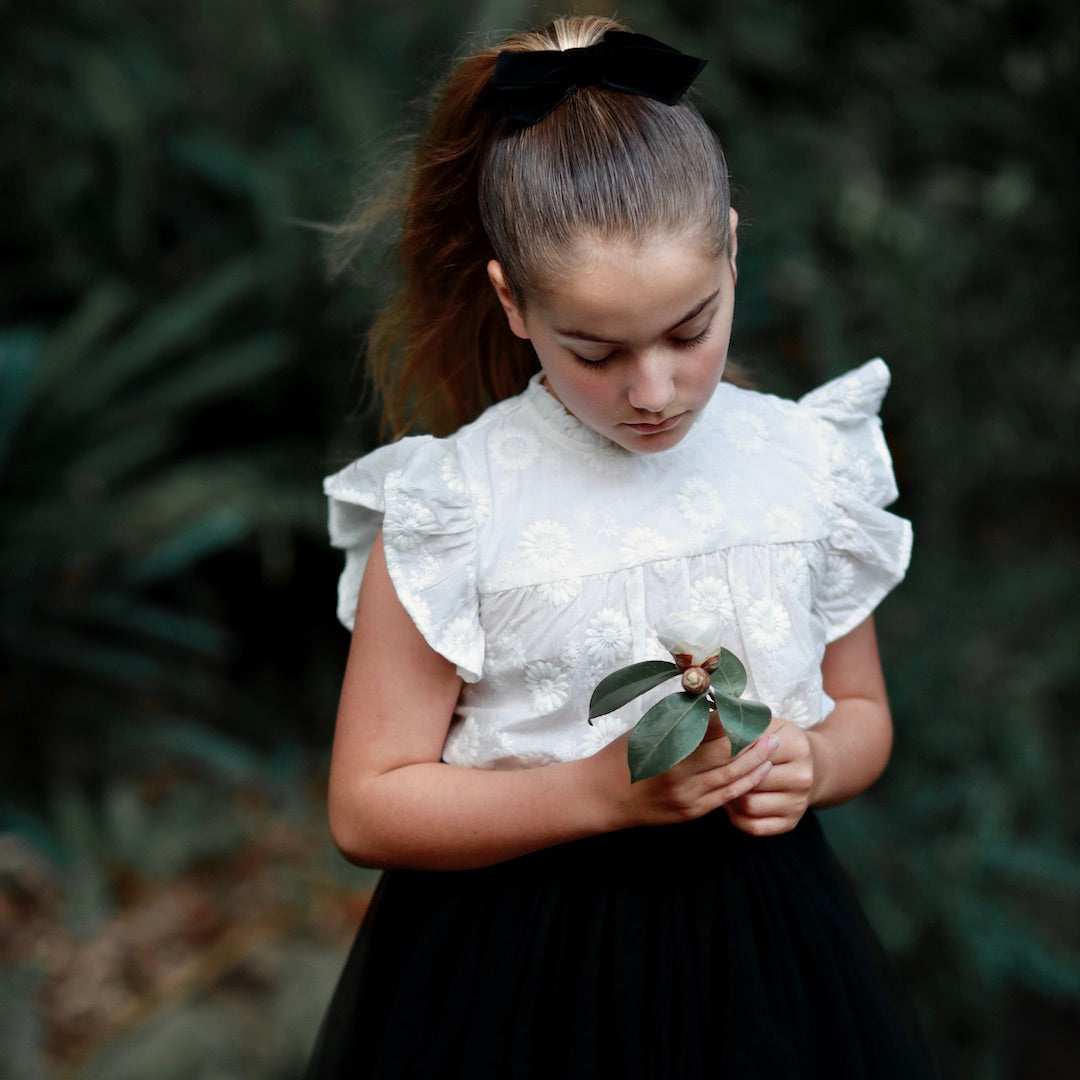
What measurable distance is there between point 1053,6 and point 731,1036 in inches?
107

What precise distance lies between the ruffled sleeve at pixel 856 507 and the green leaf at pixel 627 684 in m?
0.34

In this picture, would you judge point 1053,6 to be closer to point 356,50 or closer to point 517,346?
point 356,50

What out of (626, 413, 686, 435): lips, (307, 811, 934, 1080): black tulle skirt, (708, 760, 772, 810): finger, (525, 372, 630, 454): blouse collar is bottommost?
(307, 811, 934, 1080): black tulle skirt

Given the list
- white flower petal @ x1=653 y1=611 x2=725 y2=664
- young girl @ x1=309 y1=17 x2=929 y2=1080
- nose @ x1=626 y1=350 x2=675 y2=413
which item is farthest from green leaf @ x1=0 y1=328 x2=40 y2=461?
white flower petal @ x1=653 y1=611 x2=725 y2=664

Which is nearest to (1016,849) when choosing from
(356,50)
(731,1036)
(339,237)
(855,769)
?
(855,769)

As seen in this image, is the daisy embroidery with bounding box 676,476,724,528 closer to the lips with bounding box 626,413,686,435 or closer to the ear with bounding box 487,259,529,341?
the lips with bounding box 626,413,686,435

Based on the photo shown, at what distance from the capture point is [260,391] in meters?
3.35

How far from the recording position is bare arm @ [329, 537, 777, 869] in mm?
1143

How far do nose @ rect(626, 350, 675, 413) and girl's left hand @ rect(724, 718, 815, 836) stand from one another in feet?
1.03

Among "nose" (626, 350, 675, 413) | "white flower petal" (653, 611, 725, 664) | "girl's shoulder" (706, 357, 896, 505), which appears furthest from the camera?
"girl's shoulder" (706, 357, 896, 505)

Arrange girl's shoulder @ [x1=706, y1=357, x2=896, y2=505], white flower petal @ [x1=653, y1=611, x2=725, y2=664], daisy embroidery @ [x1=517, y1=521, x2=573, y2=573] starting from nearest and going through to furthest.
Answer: white flower petal @ [x1=653, y1=611, x2=725, y2=664] < daisy embroidery @ [x1=517, y1=521, x2=573, y2=573] < girl's shoulder @ [x1=706, y1=357, x2=896, y2=505]

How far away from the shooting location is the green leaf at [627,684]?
39.0 inches

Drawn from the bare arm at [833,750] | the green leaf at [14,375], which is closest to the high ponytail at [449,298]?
the bare arm at [833,750]

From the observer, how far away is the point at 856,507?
4.23ft
